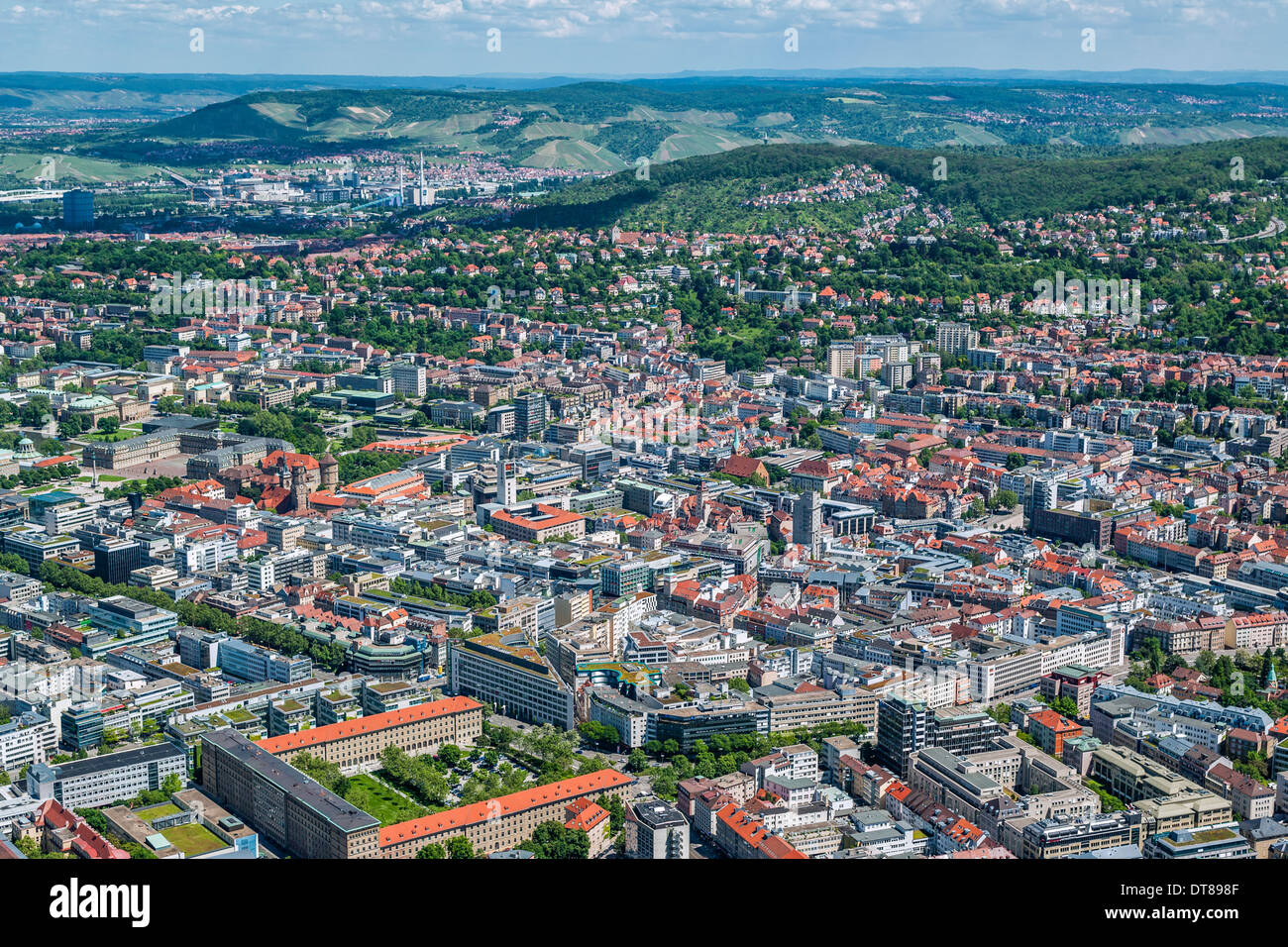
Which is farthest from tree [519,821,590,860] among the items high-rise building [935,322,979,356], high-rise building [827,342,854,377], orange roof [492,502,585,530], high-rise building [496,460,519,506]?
high-rise building [935,322,979,356]

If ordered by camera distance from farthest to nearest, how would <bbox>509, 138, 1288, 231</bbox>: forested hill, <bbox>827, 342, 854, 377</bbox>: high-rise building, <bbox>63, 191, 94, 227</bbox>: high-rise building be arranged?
<bbox>63, 191, 94, 227</bbox>: high-rise building → <bbox>509, 138, 1288, 231</bbox>: forested hill → <bbox>827, 342, 854, 377</bbox>: high-rise building

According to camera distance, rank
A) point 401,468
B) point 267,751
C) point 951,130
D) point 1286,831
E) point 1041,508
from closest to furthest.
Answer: point 1286,831, point 267,751, point 1041,508, point 401,468, point 951,130

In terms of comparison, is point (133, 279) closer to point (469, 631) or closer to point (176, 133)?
point (469, 631)

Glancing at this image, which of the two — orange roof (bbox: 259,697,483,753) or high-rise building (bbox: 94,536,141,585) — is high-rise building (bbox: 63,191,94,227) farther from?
orange roof (bbox: 259,697,483,753)

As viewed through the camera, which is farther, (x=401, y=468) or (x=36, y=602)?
(x=401, y=468)

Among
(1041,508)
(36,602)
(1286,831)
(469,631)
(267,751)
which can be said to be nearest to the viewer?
(1286,831)

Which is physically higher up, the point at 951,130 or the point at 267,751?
the point at 951,130
